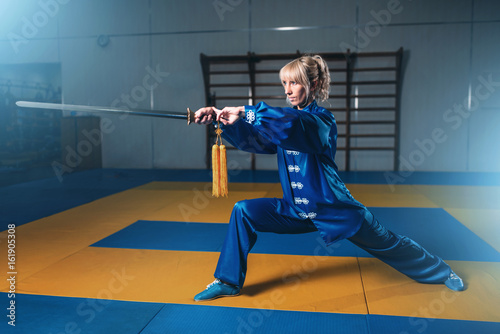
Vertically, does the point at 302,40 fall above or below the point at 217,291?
above

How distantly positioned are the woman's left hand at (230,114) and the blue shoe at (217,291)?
2.99ft

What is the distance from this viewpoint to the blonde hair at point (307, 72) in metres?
2.16

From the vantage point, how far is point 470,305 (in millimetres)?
2217

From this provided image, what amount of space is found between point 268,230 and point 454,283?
1119mm

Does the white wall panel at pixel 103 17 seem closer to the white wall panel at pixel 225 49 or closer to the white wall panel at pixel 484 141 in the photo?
the white wall panel at pixel 225 49

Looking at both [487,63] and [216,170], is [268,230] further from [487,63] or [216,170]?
[487,63]

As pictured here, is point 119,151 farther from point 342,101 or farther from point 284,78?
point 284,78

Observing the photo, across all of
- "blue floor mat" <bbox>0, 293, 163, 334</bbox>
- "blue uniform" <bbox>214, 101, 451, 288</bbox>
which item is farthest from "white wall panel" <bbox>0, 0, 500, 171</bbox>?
"blue floor mat" <bbox>0, 293, 163, 334</bbox>

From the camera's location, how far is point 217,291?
2.30 meters

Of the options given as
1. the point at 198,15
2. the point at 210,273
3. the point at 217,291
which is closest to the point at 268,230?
the point at 217,291

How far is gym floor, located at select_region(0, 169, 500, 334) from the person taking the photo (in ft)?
6.75

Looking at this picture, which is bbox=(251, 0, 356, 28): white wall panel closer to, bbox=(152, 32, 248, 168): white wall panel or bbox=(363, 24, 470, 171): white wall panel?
bbox=(152, 32, 248, 168): white wall panel

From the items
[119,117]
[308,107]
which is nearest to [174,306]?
[308,107]

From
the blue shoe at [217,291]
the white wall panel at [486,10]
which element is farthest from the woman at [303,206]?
the white wall panel at [486,10]
